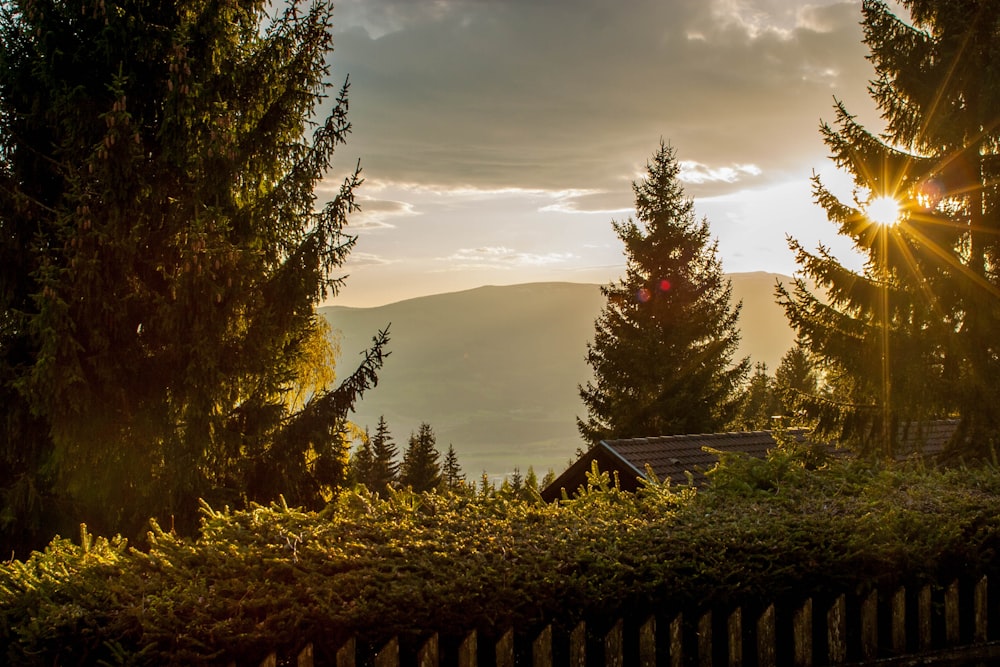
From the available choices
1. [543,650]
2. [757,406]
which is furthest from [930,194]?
[757,406]

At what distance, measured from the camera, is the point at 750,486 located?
5.29 m

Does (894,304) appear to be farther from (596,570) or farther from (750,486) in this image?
(596,570)

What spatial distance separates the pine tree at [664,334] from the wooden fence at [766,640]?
24092mm

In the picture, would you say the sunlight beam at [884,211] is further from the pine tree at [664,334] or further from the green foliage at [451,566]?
the pine tree at [664,334]

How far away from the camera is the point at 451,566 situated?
339cm

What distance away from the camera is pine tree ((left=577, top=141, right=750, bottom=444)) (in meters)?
29.0

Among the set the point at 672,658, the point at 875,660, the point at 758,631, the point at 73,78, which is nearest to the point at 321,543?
the point at 672,658

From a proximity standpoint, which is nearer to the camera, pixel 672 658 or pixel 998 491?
pixel 672 658

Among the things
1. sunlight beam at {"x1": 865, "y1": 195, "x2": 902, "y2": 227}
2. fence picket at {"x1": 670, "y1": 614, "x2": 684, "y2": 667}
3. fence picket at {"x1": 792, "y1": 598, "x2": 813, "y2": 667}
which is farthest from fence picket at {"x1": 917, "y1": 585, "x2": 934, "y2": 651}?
sunlight beam at {"x1": 865, "y1": 195, "x2": 902, "y2": 227}

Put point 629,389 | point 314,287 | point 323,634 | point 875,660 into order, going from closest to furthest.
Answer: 1. point 323,634
2. point 875,660
3. point 314,287
4. point 629,389

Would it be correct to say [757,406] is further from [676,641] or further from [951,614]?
[676,641]

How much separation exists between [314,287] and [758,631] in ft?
32.3

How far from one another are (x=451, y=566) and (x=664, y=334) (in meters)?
27.7

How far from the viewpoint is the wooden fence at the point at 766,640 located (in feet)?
10.4
